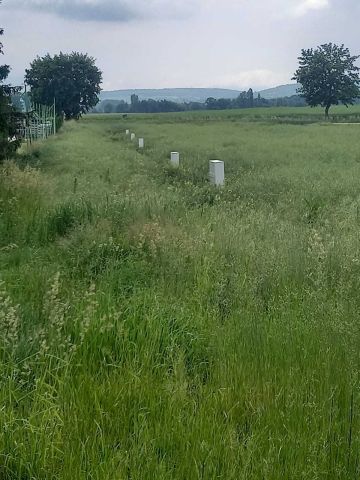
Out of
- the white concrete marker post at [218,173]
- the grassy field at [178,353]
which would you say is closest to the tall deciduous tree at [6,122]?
the white concrete marker post at [218,173]

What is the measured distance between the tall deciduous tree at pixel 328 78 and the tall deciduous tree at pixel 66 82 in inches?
1368

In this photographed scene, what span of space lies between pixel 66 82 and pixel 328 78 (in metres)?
42.2

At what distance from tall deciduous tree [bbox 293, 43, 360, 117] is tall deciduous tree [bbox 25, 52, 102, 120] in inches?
1368

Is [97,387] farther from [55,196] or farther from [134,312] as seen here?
[55,196]

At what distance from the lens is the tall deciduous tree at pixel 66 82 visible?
279 feet

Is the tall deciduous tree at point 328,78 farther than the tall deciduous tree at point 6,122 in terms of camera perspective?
Yes

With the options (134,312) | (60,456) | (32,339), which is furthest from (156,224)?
(60,456)

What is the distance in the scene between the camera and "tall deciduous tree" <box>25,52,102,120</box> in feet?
279

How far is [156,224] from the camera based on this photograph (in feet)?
21.6

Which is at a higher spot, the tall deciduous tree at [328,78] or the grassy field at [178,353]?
the tall deciduous tree at [328,78]

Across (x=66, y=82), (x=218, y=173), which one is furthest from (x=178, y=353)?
(x=66, y=82)

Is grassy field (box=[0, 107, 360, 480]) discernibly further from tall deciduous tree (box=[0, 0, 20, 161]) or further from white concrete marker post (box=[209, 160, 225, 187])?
tall deciduous tree (box=[0, 0, 20, 161])

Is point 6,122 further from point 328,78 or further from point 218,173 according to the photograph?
point 328,78

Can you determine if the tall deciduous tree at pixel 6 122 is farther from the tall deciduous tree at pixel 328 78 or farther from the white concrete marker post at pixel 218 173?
the tall deciduous tree at pixel 328 78
